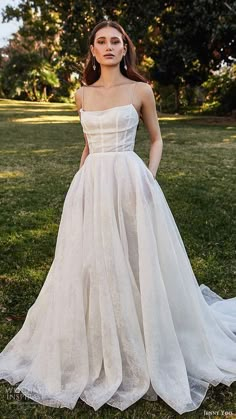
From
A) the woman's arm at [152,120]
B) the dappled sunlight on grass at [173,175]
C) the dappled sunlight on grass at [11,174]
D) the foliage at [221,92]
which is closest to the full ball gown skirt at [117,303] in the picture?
the woman's arm at [152,120]

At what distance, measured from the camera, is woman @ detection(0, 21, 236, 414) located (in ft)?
9.93

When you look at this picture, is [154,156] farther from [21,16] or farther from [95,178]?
[21,16]

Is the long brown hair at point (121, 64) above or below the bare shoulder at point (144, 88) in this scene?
above

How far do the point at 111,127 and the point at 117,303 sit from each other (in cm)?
118

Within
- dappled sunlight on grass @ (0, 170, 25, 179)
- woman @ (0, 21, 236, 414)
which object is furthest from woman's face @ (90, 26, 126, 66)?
dappled sunlight on grass @ (0, 170, 25, 179)

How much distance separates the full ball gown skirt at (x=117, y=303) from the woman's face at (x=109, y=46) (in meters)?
0.37

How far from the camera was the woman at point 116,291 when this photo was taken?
3025 mm

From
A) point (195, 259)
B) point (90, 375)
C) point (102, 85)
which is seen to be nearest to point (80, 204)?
point (102, 85)

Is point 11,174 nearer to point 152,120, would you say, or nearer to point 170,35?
point 152,120

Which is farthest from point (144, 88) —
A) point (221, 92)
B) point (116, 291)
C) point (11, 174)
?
point (221, 92)

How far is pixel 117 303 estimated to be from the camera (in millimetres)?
3062

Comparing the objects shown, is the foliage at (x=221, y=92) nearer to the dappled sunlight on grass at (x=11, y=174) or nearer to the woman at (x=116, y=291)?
the dappled sunlight on grass at (x=11, y=174)

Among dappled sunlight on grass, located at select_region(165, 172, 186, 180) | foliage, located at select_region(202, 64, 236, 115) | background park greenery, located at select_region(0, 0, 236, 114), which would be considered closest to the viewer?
dappled sunlight on grass, located at select_region(165, 172, 186, 180)

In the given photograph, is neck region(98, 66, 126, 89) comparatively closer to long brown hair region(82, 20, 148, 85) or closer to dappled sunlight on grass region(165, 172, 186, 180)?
long brown hair region(82, 20, 148, 85)
